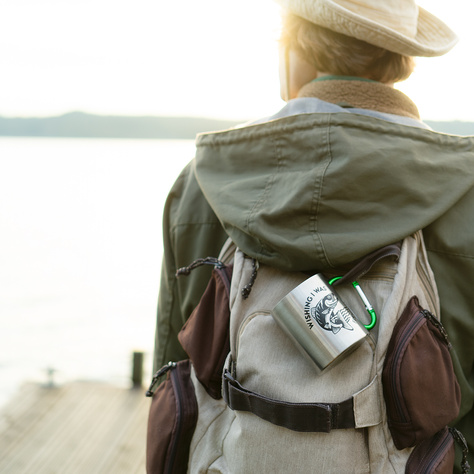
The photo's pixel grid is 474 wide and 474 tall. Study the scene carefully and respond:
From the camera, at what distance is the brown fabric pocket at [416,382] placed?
888 millimetres

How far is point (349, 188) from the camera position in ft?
2.96

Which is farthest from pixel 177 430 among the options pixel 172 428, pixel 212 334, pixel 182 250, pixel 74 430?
pixel 74 430

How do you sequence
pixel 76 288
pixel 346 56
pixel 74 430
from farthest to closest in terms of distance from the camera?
1. pixel 76 288
2. pixel 74 430
3. pixel 346 56

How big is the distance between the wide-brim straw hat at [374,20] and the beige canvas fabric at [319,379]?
0.38 meters

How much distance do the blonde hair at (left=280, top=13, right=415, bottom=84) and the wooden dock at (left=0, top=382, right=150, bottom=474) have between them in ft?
5.66

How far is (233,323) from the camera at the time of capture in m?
1.00

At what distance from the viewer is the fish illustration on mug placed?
0.89 meters

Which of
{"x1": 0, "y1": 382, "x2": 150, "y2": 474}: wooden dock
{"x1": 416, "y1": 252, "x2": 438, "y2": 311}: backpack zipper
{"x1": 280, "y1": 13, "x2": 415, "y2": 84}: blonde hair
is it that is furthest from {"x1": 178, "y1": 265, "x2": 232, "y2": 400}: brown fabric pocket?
{"x1": 0, "y1": 382, "x2": 150, "y2": 474}: wooden dock

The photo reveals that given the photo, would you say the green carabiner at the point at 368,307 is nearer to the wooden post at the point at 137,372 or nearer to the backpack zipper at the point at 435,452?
Answer: the backpack zipper at the point at 435,452

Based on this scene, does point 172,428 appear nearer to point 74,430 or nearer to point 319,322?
point 319,322

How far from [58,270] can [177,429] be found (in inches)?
302

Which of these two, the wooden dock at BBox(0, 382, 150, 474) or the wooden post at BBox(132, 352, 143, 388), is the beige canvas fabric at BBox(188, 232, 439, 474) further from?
the wooden post at BBox(132, 352, 143, 388)

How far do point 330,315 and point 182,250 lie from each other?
485mm

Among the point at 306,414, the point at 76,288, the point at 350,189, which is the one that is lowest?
the point at 76,288
